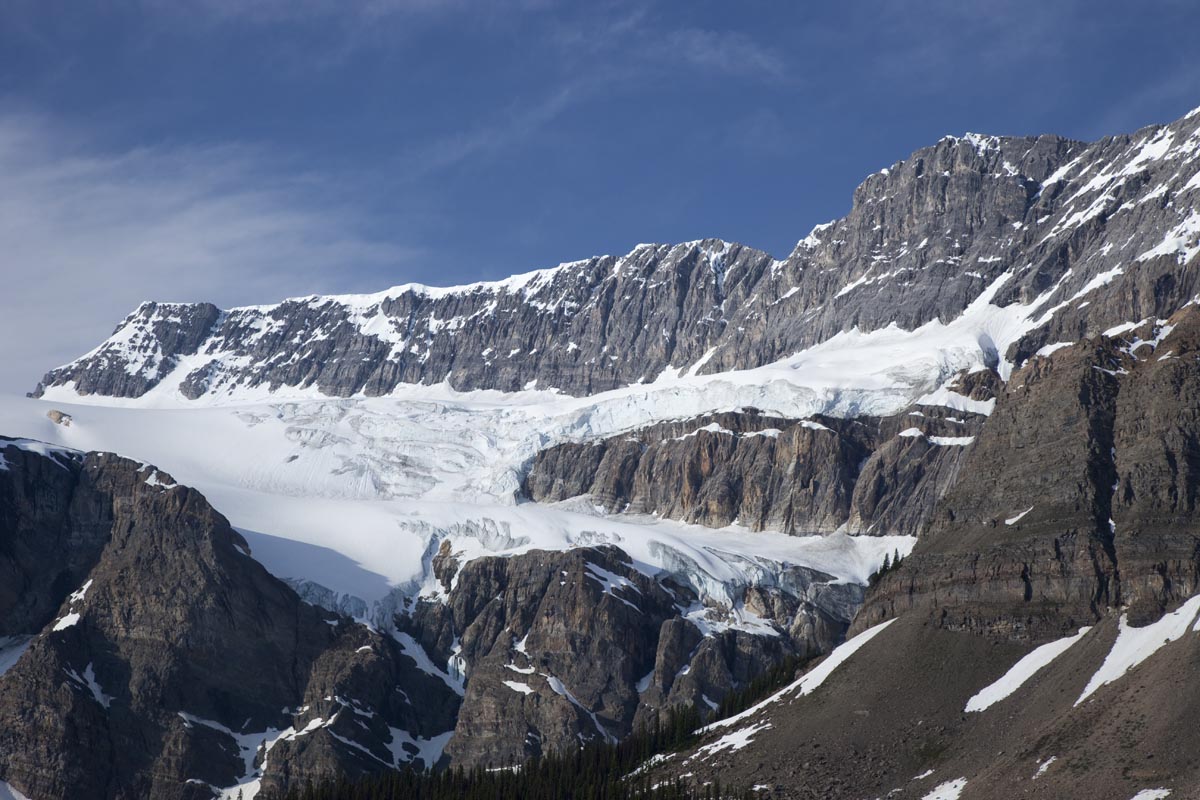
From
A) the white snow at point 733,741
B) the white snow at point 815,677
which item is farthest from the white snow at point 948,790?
the white snow at point 815,677

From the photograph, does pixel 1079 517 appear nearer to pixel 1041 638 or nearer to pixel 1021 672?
pixel 1041 638

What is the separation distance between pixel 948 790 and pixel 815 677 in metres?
41.4

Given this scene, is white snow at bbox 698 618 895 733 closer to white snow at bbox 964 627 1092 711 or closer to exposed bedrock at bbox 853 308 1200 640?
exposed bedrock at bbox 853 308 1200 640

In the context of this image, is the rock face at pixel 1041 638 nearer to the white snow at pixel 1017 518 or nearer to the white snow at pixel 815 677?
the white snow at pixel 1017 518

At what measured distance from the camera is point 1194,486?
174 metres

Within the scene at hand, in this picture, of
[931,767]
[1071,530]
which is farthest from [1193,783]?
[1071,530]

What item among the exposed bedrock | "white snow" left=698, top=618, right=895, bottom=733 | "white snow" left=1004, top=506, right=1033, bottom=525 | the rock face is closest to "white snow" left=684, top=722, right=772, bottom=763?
the rock face

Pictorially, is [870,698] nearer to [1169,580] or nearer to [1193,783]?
[1169,580]

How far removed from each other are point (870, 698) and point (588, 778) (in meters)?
34.6

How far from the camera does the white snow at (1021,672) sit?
525 feet

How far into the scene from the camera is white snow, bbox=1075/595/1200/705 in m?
149

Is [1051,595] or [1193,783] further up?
[1051,595]

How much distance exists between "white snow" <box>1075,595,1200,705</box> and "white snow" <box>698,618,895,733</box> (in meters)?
33.9

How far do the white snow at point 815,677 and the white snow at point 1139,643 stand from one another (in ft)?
111
